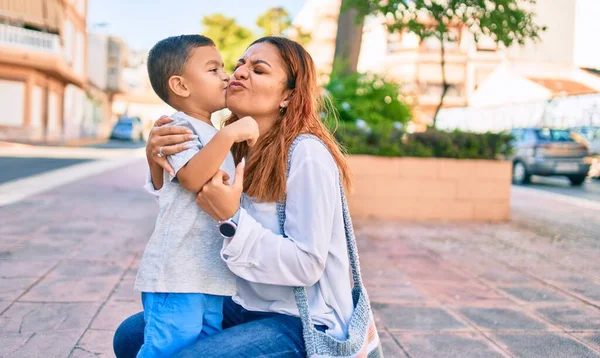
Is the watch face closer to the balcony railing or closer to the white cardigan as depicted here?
the white cardigan

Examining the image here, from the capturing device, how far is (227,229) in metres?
1.57

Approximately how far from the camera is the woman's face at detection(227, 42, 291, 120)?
1.81 metres

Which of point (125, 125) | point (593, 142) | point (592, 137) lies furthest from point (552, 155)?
point (125, 125)

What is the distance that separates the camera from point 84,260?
4.58 metres

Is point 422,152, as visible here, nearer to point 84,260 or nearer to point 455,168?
point 455,168

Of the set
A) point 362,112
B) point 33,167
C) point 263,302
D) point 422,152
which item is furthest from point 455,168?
point 33,167

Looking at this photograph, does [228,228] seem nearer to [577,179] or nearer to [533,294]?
[533,294]

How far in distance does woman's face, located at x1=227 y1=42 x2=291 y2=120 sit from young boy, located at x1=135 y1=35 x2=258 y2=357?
101 millimetres

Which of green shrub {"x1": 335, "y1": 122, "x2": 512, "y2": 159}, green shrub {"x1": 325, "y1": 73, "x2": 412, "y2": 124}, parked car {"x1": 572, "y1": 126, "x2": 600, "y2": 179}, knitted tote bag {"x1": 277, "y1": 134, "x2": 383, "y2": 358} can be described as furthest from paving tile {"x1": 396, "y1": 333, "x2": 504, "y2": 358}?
parked car {"x1": 572, "y1": 126, "x2": 600, "y2": 179}

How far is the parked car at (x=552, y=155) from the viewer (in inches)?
558

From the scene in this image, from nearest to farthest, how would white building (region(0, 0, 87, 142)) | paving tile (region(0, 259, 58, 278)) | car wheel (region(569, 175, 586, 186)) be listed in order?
paving tile (region(0, 259, 58, 278)) < car wheel (region(569, 175, 586, 186)) < white building (region(0, 0, 87, 142))

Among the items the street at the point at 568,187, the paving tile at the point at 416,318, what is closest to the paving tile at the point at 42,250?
the paving tile at the point at 416,318

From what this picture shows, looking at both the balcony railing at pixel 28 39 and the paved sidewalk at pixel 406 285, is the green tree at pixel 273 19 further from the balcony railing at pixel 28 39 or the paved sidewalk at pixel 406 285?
the paved sidewalk at pixel 406 285

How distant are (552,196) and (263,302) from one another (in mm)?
11084
